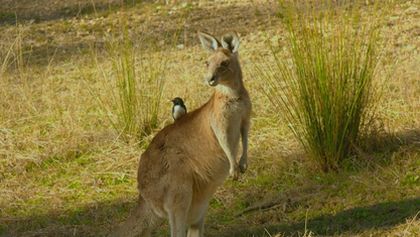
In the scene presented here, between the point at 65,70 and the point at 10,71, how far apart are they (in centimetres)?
65

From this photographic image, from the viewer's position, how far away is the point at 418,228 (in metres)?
5.35

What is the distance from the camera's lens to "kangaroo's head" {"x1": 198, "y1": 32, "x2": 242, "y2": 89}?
5.43m

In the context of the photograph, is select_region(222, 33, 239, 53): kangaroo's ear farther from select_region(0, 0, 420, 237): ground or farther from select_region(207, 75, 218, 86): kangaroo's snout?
select_region(0, 0, 420, 237): ground

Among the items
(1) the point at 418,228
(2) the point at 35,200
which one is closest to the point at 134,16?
(2) the point at 35,200

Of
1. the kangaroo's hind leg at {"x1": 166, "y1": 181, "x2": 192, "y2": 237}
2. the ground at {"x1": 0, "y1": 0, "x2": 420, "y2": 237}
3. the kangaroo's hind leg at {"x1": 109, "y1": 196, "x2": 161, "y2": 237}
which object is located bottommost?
the ground at {"x1": 0, "y1": 0, "x2": 420, "y2": 237}

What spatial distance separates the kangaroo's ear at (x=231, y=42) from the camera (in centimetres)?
558

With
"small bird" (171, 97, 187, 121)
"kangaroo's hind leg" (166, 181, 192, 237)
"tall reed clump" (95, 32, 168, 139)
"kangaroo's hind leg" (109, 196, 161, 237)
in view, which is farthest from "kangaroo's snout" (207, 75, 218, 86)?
"tall reed clump" (95, 32, 168, 139)

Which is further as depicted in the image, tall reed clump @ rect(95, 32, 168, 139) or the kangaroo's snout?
tall reed clump @ rect(95, 32, 168, 139)

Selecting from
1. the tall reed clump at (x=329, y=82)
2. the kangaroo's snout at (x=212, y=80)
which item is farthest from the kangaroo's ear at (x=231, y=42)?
the tall reed clump at (x=329, y=82)

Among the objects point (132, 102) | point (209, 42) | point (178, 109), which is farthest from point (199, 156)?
Answer: point (132, 102)

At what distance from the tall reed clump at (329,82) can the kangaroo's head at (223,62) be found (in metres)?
0.77

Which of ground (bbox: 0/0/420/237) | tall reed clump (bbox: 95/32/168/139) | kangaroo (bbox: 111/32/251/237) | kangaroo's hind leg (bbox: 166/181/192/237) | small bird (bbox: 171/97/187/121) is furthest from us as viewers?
tall reed clump (bbox: 95/32/168/139)

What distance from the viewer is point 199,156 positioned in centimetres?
552

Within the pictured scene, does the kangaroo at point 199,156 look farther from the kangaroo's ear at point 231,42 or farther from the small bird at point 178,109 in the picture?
the small bird at point 178,109
